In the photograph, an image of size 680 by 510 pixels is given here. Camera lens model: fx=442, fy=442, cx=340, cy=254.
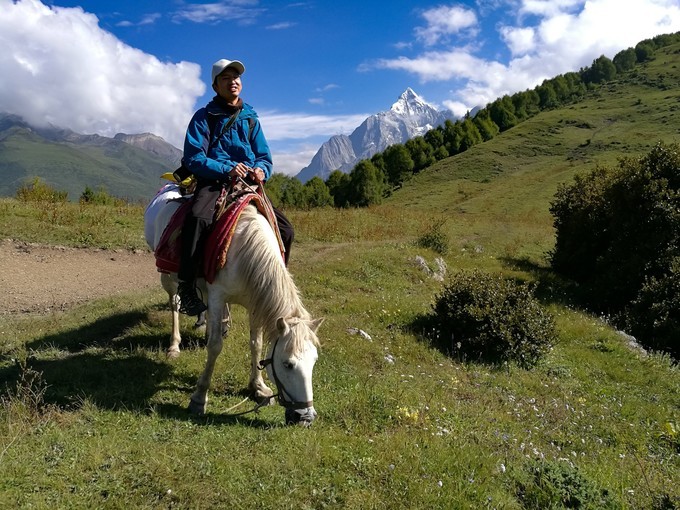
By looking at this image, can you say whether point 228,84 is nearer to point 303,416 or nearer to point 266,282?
point 266,282

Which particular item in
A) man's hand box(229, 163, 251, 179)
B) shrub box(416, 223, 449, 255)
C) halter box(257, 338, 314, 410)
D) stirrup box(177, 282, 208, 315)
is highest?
man's hand box(229, 163, 251, 179)

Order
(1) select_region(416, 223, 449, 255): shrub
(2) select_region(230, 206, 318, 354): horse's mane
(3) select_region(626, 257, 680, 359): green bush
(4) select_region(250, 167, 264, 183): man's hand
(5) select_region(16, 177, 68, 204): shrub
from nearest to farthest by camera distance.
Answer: (2) select_region(230, 206, 318, 354): horse's mane, (4) select_region(250, 167, 264, 183): man's hand, (3) select_region(626, 257, 680, 359): green bush, (1) select_region(416, 223, 449, 255): shrub, (5) select_region(16, 177, 68, 204): shrub

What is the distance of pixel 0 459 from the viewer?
3.59 metres

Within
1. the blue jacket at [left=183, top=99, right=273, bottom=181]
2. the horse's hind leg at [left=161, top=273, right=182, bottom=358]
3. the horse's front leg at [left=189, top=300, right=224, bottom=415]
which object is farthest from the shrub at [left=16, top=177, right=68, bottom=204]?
the horse's front leg at [left=189, top=300, right=224, bottom=415]

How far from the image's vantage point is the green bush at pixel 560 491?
378cm

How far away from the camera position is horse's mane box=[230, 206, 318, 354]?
15.5 feet

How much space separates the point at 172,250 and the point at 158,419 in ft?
6.99

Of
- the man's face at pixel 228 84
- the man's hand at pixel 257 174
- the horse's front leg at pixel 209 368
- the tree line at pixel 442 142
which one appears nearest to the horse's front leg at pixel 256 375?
the horse's front leg at pixel 209 368

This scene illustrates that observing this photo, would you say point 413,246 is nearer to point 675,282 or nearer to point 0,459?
point 675,282

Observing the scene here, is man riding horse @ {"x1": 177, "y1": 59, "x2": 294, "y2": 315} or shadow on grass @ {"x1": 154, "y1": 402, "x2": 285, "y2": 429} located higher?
man riding horse @ {"x1": 177, "y1": 59, "x2": 294, "y2": 315}

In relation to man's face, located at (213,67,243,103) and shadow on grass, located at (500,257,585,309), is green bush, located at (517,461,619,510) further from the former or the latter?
shadow on grass, located at (500,257,585,309)

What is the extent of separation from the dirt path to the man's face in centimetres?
702

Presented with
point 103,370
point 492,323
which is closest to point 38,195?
point 103,370

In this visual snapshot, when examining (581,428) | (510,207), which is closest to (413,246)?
(581,428)
